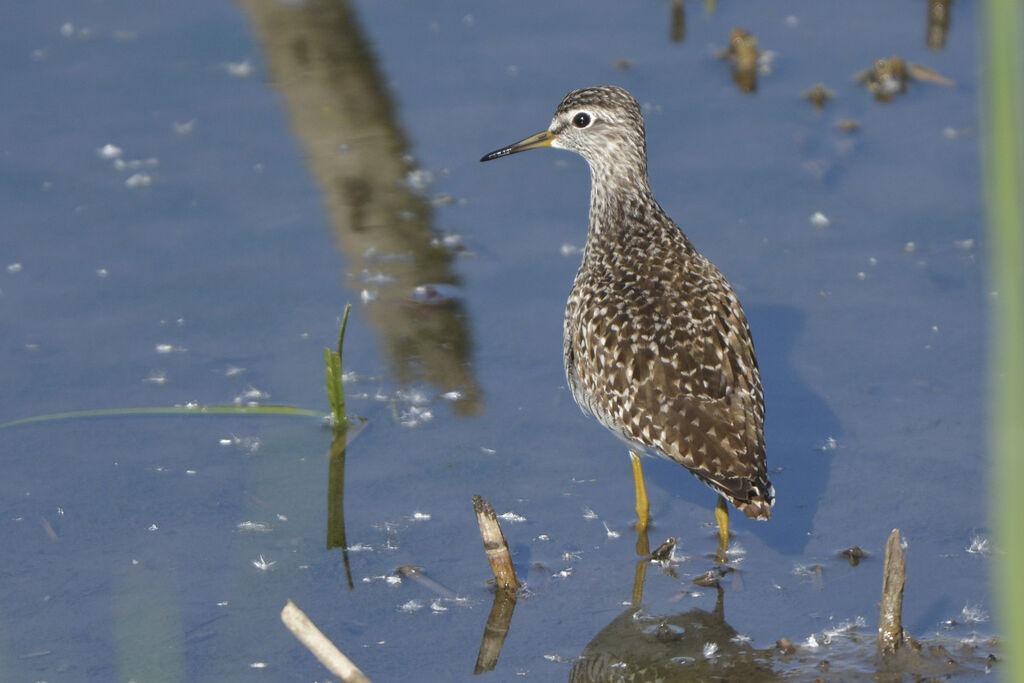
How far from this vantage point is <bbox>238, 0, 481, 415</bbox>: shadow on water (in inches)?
258

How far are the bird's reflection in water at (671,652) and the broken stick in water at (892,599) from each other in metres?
0.38

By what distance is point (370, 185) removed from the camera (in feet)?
25.6

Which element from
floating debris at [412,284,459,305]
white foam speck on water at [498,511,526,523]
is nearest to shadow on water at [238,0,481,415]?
floating debris at [412,284,459,305]

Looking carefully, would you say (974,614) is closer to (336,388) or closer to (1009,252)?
(336,388)

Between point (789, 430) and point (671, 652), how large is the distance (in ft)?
5.23

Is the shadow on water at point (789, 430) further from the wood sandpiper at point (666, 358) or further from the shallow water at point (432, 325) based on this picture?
the wood sandpiper at point (666, 358)

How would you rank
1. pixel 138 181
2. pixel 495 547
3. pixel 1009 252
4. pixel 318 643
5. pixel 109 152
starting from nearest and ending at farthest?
pixel 1009 252, pixel 318 643, pixel 495 547, pixel 138 181, pixel 109 152

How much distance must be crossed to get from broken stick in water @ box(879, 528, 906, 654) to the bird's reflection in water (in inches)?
14.9

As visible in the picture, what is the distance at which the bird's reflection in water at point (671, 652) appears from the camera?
4445 mm

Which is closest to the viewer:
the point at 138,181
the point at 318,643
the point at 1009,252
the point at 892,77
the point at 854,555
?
the point at 1009,252

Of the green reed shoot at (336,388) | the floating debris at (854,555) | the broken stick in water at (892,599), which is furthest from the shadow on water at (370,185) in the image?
the broken stick in water at (892,599)

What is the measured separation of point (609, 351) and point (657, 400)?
328mm

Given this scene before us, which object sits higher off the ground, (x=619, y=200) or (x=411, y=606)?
(x=619, y=200)

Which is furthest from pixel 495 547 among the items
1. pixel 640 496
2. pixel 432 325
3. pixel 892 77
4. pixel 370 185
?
pixel 892 77
